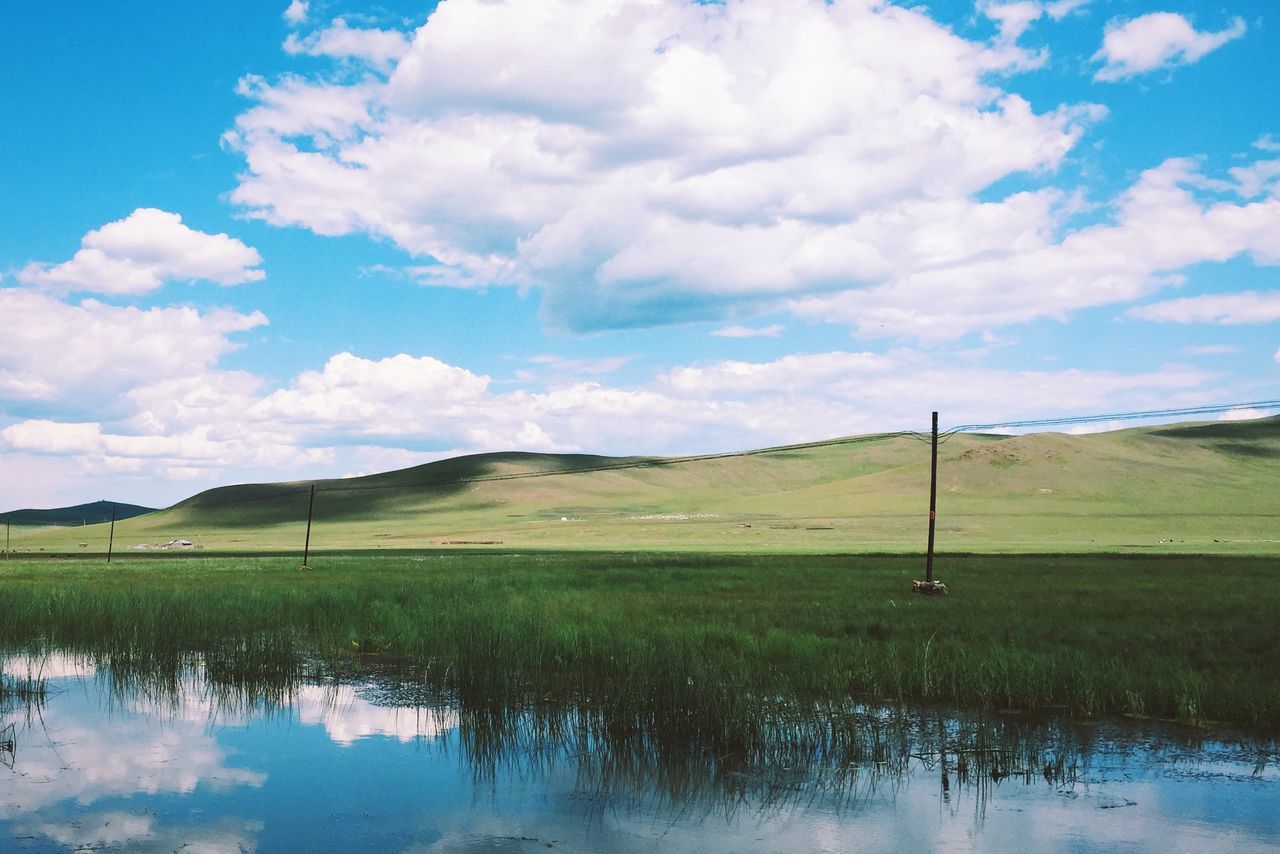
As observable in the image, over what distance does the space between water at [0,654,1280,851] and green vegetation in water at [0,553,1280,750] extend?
1.20 metres

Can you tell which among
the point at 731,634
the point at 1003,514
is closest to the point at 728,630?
the point at 731,634

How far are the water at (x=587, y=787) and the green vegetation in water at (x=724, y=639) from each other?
1197mm

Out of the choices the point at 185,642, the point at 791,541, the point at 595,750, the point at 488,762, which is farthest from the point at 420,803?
the point at 791,541

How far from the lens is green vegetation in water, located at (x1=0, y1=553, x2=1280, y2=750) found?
16.0m

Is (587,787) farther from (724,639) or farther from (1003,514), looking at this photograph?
(1003,514)

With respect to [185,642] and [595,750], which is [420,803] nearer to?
[595,750]

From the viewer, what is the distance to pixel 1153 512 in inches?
5300

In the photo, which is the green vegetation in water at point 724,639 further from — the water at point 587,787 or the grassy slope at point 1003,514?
the grassy slope at point 1003,514

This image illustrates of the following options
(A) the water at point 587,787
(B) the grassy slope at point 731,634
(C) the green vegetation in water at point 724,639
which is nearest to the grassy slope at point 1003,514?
(B) the grassy slope at point 731,634

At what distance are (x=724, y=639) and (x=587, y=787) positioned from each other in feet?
38.2

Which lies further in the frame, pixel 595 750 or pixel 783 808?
pixel 595 750

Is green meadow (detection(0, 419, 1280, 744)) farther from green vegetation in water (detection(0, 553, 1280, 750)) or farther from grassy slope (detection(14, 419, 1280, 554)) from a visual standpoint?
grassy slope (detection(14, 419, 1280, 554))

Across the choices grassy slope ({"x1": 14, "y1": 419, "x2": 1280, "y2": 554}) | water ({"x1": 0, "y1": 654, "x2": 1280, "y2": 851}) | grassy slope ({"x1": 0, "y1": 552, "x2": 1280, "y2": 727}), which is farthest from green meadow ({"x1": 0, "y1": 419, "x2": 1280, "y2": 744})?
grassy slope ({"x1": 14, "y1": 419, "x2": 1280, "y2": 554})

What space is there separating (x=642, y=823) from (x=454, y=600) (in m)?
24.2
